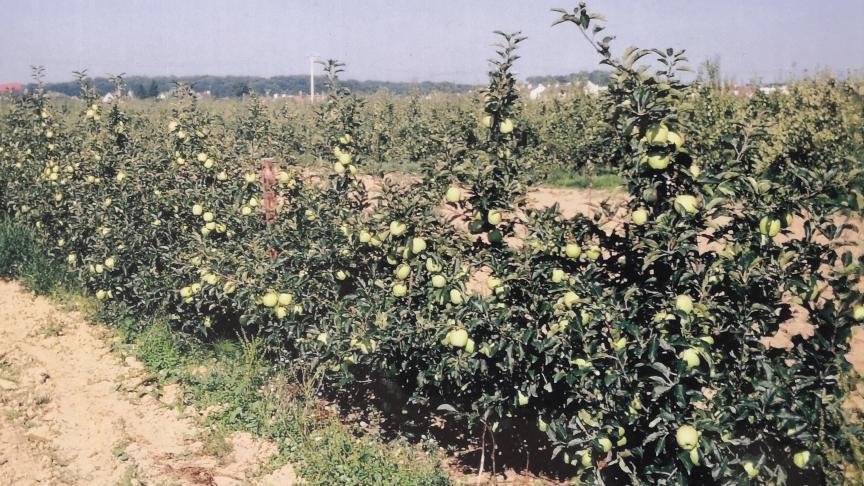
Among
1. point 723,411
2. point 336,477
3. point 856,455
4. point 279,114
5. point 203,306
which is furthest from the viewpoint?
→ point 279,114

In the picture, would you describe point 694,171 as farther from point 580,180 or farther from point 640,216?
point 580,180

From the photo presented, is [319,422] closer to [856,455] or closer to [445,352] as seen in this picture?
[445,352]

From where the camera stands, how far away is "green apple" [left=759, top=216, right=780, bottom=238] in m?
2.16

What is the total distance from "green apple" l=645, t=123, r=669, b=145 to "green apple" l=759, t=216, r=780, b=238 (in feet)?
1.54

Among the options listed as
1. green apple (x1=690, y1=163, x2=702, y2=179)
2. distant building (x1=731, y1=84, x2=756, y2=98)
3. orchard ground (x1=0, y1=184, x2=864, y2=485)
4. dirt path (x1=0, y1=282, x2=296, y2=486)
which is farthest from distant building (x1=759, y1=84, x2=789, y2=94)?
dirt path (x1=0, y1=282, x2=296, y2=486)

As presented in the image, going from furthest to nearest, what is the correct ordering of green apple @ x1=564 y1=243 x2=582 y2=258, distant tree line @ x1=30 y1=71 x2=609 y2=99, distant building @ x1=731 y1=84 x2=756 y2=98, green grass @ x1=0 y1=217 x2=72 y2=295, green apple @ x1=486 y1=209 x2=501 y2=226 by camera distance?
distant tree line @ x1=30 y1=71 x2=609 y2=99 < distant building @ x1=731 y1=84 x2=756 y2=98 < green grass @ x1=0 y1=217 x2=72 y2=295 < green apple @ x1=486 y1=209 x2=501 y2=226 < green apple @ x1=564 y1=243 x2=582 y2=258

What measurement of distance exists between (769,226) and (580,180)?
32.5ft

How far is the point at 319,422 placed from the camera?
3.70 m

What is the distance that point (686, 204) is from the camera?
7.31 feet

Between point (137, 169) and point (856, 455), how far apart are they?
530 centimetres

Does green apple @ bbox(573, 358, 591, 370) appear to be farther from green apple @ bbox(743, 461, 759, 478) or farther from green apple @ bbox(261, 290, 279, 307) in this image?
green apple @ bbox(261, 290, 279, 307)

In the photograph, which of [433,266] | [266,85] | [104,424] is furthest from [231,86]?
[433,266]

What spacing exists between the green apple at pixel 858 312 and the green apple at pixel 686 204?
2.06 ft

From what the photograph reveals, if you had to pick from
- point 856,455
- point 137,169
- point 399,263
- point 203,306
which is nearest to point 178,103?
point 137,169
